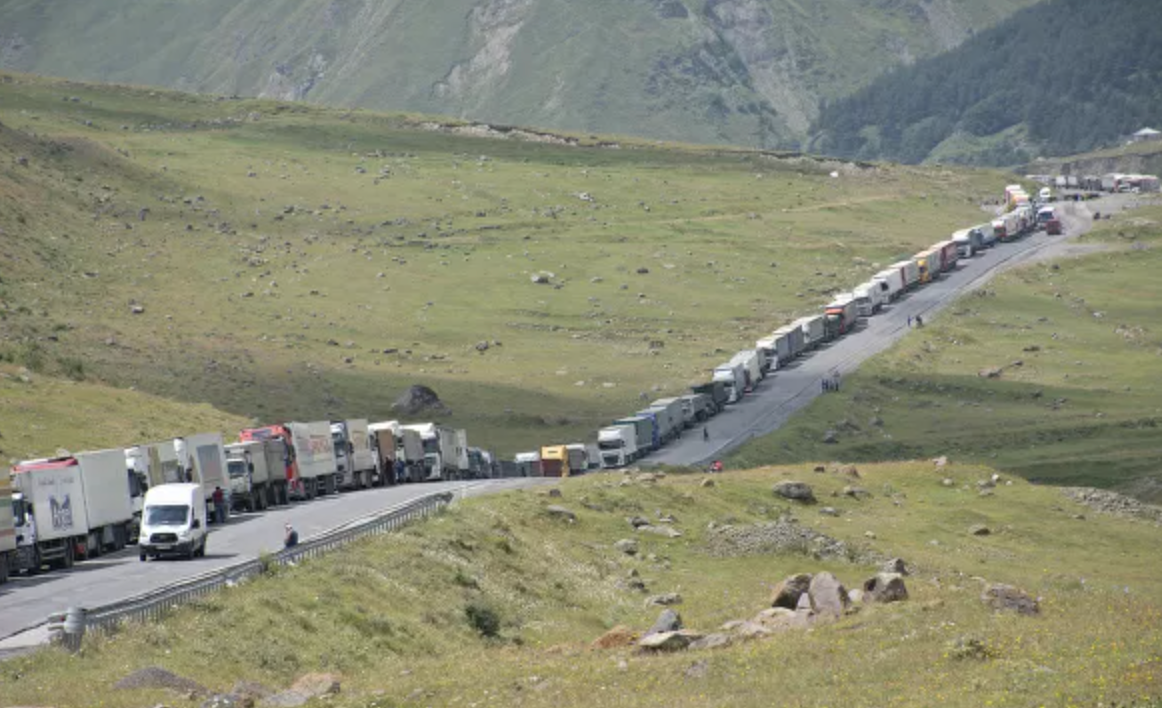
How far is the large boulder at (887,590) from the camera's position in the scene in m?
46.3

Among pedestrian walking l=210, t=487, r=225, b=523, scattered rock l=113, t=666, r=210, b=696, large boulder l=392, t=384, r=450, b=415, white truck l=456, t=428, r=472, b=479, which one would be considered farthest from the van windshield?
large boulder l=392, t=384, r=450, b=415

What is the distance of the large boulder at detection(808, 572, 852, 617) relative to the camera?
148 feet

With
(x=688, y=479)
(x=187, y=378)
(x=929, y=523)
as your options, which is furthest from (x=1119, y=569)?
(x=187, y=378)

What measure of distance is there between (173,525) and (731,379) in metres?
86.4

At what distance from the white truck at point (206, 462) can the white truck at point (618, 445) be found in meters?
37.1

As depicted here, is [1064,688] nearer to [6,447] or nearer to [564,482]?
[564,482]

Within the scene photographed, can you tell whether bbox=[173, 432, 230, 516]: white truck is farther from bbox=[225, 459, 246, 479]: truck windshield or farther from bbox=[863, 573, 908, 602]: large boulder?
bbox=[863, 573, 908, 602]: large boulder

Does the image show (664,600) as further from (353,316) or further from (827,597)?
(353,316)

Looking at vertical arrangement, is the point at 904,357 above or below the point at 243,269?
below

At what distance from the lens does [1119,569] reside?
71375mm

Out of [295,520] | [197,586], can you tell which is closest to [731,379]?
[295,520]

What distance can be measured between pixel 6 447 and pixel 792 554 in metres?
39.9

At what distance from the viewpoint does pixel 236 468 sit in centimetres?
8012

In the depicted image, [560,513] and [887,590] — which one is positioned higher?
[887,590]
